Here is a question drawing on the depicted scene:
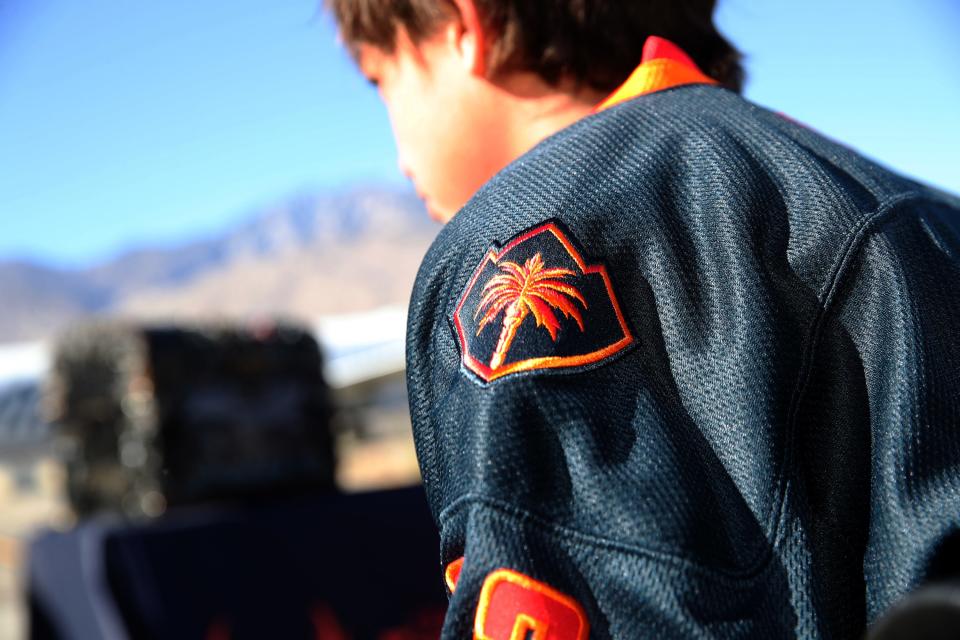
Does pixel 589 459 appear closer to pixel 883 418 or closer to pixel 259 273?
pixel 883 418

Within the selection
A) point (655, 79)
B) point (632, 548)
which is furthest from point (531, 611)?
point (655, 79)

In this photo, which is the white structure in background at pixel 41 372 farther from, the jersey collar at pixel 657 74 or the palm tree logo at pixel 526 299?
the palm tree logo at pixel 526 299

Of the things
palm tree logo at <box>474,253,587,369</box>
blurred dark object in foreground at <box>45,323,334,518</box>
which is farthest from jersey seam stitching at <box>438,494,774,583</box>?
blurred dark object in foreground at <box>45,323,334,518</box>

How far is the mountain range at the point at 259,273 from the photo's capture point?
349ft

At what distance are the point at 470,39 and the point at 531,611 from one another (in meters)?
0.63

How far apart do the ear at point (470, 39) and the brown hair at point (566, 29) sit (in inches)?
0.4

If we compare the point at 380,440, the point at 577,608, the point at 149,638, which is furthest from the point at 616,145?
the point at 380,440

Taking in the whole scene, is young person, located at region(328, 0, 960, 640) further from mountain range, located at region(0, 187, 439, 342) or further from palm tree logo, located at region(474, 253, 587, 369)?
mountain range, located at region(0, 187, 439, 342)

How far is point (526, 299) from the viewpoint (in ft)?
2.33

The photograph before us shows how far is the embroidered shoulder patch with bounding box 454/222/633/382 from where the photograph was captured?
2.28ft

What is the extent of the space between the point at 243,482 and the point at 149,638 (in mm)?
750

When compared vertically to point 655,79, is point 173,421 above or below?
below

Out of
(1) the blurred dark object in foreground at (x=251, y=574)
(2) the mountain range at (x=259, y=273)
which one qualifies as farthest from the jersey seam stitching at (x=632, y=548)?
(2) the mountain range at (x=259, y=273)

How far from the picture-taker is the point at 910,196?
83 cm
